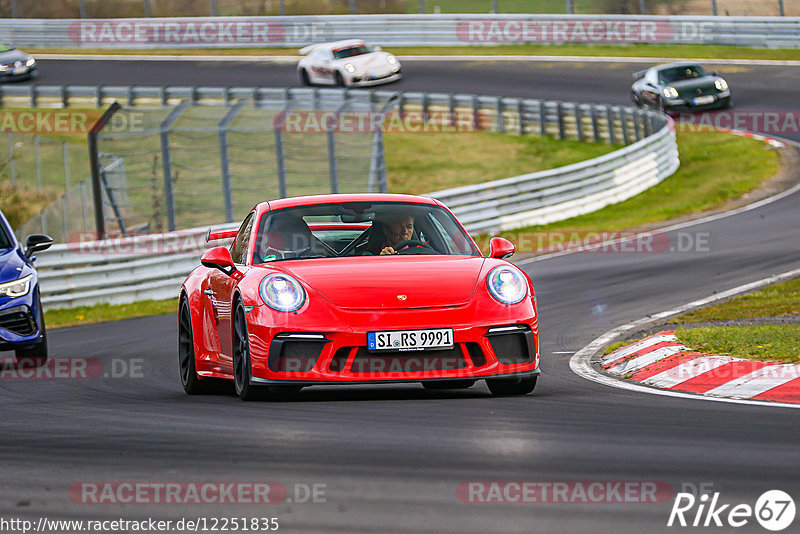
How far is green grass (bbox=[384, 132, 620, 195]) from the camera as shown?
1266 inches

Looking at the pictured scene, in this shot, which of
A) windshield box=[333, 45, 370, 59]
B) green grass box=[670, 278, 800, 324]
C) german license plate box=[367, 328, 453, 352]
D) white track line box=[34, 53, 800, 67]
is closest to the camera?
german license plate box=[367, 328, 453, 352]

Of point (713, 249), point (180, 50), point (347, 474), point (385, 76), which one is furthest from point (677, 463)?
point (180, 50)

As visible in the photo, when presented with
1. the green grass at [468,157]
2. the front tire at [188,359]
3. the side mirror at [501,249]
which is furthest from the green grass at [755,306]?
the green grass at [468,157]

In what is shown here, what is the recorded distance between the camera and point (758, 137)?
1219 inches

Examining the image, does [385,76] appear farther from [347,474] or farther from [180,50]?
[347,474]

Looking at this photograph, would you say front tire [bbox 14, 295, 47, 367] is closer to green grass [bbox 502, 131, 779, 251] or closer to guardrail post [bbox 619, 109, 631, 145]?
green grass [bbox 502, 131, 779, 251]

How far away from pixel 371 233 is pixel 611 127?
25859 mm

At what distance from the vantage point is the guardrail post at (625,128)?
32.8 m

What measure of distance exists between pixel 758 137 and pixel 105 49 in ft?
100.0

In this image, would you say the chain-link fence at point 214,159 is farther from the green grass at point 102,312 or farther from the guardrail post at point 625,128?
the guardrail post at point 625,128

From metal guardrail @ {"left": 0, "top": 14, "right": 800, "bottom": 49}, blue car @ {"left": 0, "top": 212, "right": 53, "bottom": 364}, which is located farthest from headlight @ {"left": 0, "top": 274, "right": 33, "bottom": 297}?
metal guardrail @ {"left": 0, "top": 14, "right": 800, "bottom": 49}

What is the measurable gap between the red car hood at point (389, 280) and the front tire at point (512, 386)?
2.07 ft

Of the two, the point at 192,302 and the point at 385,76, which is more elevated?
the point at 192,302

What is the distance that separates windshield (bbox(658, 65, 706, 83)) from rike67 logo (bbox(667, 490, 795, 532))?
98.1 ft
